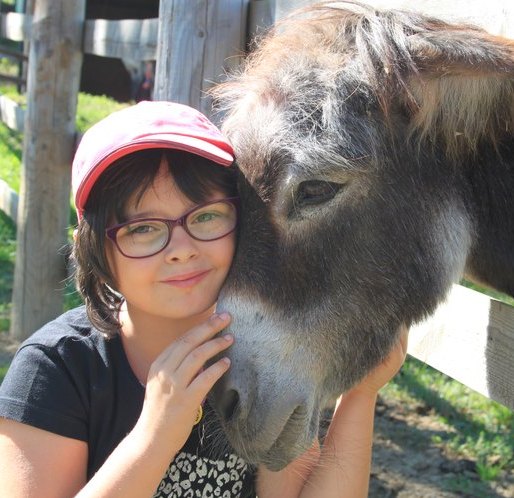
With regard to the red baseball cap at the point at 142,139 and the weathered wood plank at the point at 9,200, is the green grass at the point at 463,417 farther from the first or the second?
the weathered wood plank at the point at 9,200

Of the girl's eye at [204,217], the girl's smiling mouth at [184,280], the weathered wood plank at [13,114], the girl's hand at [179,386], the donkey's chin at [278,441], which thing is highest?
the girl's eye at [204,217]

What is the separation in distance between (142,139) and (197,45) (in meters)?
1.44

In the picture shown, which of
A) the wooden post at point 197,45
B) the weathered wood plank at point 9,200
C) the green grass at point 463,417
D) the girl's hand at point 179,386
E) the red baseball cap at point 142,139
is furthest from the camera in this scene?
the weathered wood plank at point 9,200

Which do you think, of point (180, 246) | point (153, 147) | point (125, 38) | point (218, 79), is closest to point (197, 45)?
point (218, 79)

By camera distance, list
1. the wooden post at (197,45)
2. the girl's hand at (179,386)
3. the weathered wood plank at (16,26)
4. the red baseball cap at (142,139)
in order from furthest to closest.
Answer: the weathered wood plank at (16,26), the wooden post at (197,45), the red baseball cap at (142,139), the girl's hand at (179,386)

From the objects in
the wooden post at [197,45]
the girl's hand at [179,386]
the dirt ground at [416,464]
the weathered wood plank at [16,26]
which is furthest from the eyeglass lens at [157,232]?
the weathered wood plank at [16,26]

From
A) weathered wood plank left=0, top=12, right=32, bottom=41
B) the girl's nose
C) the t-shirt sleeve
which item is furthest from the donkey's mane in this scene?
weathered wood plank left=0, top=12, right=32, bottom=41

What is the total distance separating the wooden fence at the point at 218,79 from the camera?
239cm

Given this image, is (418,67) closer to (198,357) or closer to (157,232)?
(157,232)

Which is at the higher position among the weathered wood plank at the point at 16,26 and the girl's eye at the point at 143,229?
the girl's eye at the point at 143,229

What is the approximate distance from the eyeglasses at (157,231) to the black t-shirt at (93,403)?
300 mm

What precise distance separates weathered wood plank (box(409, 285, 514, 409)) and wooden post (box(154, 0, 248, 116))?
1295 millimetres

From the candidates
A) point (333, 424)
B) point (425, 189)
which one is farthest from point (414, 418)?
point (425, 189)

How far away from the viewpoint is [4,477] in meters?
1.89
